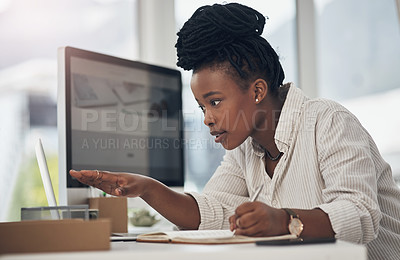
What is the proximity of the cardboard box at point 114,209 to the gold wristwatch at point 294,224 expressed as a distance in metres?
0.77

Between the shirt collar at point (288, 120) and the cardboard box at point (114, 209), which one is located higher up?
the shirt collar at point (288, 120)

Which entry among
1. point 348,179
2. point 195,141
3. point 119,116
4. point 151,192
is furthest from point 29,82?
point 348,179

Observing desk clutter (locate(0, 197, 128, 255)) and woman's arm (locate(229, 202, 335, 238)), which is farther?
woman's arm (locate(229, 202, 335, 238))

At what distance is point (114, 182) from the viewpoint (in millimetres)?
1213

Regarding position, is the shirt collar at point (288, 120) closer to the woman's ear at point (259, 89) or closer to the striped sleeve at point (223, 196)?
the woman's ear at point (259, 89)

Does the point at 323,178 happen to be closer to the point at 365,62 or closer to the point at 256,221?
the point at 256,221

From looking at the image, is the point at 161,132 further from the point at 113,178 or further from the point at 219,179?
the point at 113,178

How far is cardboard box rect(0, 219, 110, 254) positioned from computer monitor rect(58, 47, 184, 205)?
90 centimetres

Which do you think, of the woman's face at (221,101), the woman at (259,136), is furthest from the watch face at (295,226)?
the woman's face at (221,101)

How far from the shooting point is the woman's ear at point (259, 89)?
1391 mm

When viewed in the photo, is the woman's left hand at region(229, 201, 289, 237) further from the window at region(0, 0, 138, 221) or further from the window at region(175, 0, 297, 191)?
the window at region(175, 0, 297, 191)

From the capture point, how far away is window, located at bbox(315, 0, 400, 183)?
9.31 ft

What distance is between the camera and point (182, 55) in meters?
1.42

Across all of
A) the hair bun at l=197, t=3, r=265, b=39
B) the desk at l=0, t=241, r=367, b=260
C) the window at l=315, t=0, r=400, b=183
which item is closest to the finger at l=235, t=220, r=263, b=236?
the desk at l=0, t=241, r=367, b=260
